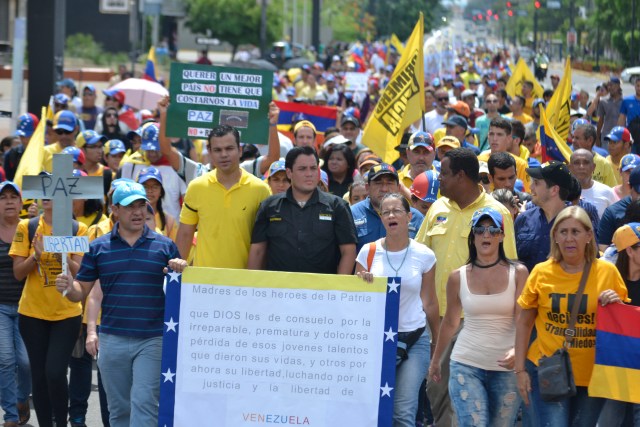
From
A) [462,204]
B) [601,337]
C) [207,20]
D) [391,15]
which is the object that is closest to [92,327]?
[462,204]

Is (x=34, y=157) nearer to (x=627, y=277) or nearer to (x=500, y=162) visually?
(x=500, y=162)

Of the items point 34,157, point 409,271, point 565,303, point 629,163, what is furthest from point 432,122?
point 565,303

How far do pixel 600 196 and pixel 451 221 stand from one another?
2.72 meters

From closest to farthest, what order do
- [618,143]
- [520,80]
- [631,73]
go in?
[618,143] < [520,80] < [631,73]

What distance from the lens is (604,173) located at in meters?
12.1

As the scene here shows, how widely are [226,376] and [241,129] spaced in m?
3.35

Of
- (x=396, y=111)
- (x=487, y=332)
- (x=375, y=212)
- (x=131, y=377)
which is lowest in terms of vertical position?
(x=131, y=377)

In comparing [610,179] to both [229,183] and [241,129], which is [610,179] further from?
[229,183]

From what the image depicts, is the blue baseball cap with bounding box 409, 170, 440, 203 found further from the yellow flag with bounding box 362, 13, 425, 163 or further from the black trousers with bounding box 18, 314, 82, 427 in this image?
the yellow flag with bounding box 362, 13, 425, 163

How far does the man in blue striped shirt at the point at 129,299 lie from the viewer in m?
7.68

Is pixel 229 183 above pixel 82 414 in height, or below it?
above

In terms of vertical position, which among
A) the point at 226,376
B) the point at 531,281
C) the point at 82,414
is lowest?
the point at 82,414

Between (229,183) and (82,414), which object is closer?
(229,183)

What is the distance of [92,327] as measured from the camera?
789 cm
